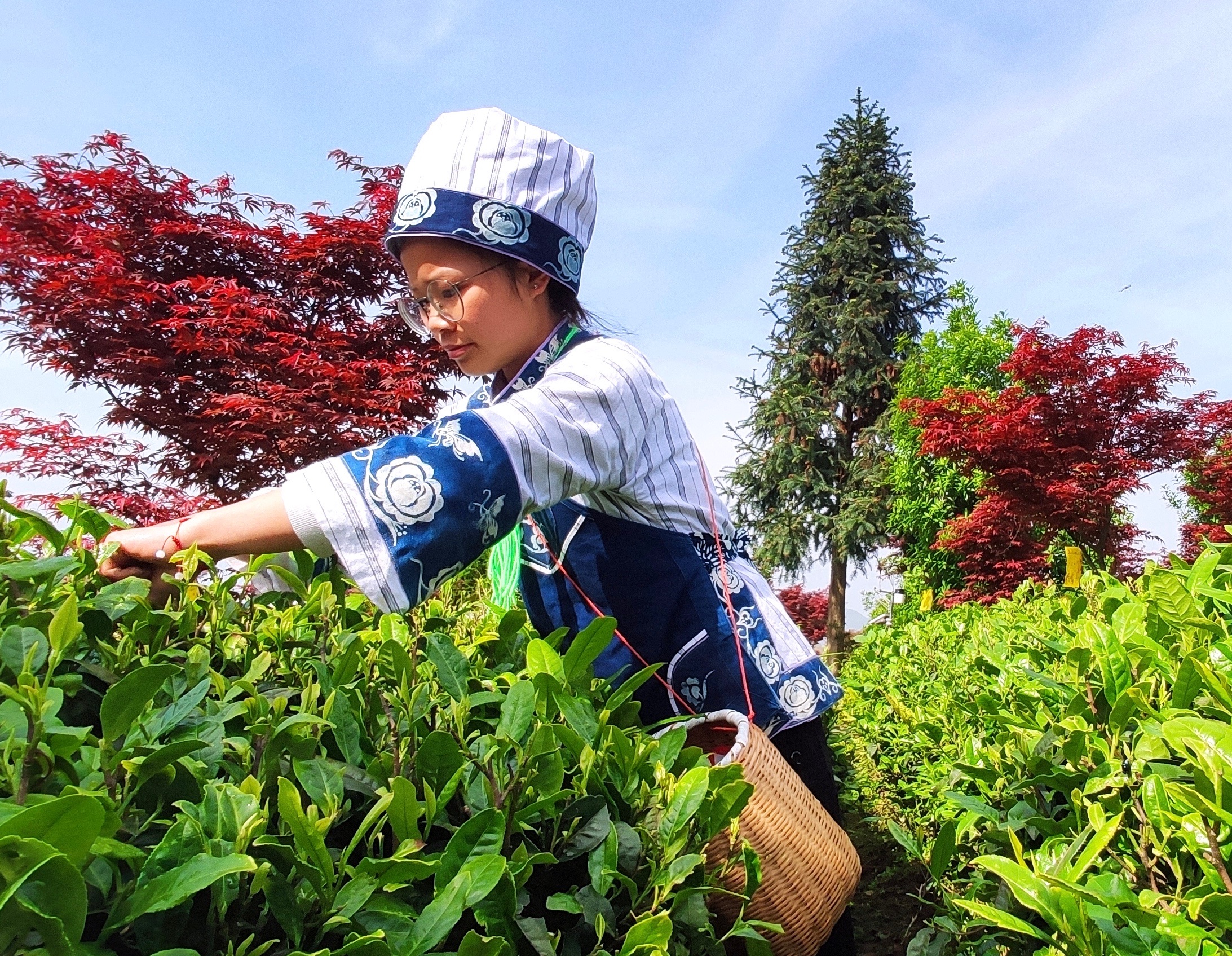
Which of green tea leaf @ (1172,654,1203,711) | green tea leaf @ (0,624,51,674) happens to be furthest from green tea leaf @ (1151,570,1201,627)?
green tea leaf @ (0,624,51,674)

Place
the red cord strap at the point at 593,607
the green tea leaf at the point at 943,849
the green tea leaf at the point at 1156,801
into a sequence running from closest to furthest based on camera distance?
the green tea leaf at the point at 1156,801 < the green tea leaf at the point at 943,849 < the red cord strap at the point at 593,607

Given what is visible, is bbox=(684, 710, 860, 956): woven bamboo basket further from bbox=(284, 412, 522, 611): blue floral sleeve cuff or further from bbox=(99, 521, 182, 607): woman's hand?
bbox=(99, 521, 182, 607): woman's hand

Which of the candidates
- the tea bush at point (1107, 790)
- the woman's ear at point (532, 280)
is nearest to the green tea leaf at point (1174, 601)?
the tea bush at point (1107, 790)

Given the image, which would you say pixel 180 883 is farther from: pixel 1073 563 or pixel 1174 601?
pixel 1073 563

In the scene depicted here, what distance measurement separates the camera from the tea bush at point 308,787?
0.57 metres

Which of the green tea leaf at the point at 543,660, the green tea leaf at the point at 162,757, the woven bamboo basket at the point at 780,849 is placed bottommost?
the woven bamboo basket at the point at 780,849

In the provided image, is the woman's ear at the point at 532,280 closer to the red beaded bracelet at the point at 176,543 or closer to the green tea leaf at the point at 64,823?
the red beaded bracelet at the point at 176,543

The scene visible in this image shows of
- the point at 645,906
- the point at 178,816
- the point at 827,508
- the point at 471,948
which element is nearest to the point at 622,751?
the point at 645,906

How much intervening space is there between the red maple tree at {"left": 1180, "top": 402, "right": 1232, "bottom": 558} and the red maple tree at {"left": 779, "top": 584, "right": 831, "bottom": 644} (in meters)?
6.94

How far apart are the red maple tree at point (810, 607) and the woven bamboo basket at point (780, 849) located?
17.0 meters

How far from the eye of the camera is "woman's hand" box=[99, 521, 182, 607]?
3.56ft

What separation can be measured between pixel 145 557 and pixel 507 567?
0.76m

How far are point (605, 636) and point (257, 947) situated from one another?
0.56 meters

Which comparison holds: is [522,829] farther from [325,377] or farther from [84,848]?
[325,377]
